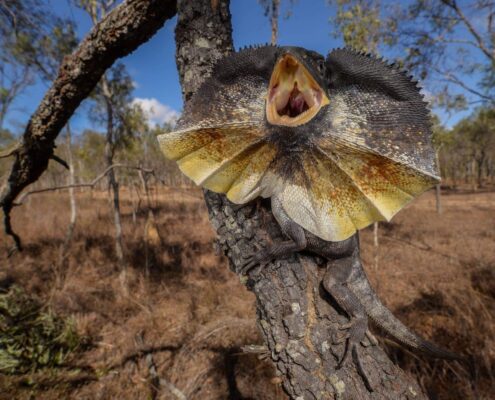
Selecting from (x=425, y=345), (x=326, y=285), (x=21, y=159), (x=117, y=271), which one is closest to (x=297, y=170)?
(x=326, y=285)

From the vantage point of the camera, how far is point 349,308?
2.85 feet

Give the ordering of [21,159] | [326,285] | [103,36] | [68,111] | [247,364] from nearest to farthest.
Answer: [326,285] < [103,36] < [68,111] < [21,159] < [247,364]

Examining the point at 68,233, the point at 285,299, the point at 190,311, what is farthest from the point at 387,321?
the point at 68,233

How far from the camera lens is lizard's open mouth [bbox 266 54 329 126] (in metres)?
0.72

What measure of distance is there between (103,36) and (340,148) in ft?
3.54

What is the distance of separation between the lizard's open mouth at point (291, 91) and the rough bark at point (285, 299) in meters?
0.27

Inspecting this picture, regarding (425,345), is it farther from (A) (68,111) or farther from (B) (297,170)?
(A) (68,111)

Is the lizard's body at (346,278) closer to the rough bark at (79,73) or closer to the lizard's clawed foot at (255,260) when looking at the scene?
the lizard's clawed foot at (255,260)

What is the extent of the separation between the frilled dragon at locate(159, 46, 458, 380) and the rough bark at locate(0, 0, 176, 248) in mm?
494

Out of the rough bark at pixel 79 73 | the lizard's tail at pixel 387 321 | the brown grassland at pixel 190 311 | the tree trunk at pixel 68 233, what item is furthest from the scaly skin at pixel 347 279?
the tree trunk at pixel 68 233

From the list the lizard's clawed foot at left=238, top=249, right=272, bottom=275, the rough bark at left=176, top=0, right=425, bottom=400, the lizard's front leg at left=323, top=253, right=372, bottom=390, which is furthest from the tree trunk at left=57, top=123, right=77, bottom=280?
the lizard's front leg at left=323, top=253, right=372, bottom=390

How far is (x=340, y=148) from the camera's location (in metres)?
0.83

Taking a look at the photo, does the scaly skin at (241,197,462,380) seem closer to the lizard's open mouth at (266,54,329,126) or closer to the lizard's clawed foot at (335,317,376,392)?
the lizard's clawed foot at (335,317,376,392)

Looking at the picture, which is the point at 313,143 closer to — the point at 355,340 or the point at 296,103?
the point at 296,103
